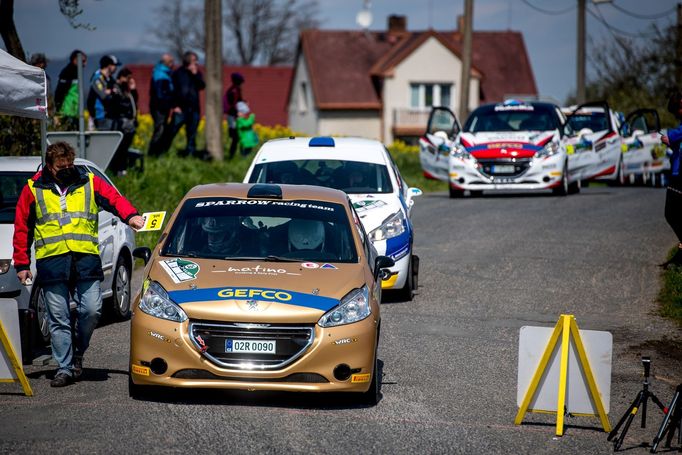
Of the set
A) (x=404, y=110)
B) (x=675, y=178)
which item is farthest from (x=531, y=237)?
(x=404, y=110)

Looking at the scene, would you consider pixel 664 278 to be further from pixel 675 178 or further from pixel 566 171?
pixel 566 171

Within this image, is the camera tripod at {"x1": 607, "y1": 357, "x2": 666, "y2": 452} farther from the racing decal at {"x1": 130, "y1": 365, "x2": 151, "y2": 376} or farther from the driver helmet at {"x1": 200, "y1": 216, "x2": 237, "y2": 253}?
the driver helmet at {"x1": 200, "y1": 216, "x2": 237, "y2": 253}

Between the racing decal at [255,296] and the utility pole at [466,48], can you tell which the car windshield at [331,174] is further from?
the utility pole at [466,48]

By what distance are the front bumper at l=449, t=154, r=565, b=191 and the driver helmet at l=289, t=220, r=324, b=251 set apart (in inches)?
596

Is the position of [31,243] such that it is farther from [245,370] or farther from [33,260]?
[245,370]

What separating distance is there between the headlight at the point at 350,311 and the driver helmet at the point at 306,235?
0.87 m

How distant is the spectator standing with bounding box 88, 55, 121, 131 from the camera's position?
20.4m

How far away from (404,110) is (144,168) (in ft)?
161

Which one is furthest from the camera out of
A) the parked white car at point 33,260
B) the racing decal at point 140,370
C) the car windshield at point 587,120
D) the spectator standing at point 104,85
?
the car windshield at point 587,120

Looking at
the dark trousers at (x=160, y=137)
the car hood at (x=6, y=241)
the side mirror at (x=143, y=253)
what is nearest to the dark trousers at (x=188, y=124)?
the dark trousers at (x=160, y=137)

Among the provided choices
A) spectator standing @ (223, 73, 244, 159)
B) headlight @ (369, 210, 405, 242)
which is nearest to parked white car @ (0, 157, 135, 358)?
headlight @ (369, 210, 405, 242)

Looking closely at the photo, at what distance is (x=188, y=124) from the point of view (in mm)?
24844

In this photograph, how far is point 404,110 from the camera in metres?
70.3

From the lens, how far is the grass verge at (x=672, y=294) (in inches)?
507
